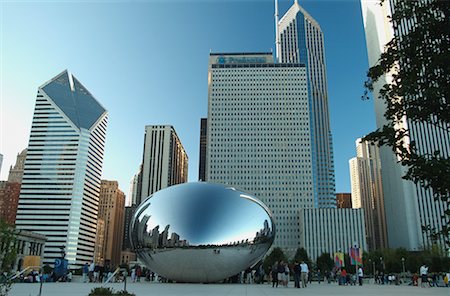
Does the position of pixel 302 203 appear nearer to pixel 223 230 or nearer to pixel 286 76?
pixel 286 76

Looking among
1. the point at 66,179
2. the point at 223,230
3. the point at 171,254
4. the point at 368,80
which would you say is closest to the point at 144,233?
the point at 171,254

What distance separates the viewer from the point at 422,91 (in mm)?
9297

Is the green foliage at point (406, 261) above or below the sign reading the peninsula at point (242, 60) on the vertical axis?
below

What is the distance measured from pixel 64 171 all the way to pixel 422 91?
17740 centimetres

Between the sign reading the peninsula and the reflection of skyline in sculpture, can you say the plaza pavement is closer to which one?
the reflection of skyline in sculpture

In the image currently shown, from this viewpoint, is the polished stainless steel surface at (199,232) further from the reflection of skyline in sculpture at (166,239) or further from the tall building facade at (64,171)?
the tall building facade at (64,171)

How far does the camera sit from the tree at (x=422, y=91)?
8.77 meters

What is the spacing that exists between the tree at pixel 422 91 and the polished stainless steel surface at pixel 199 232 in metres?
11.6

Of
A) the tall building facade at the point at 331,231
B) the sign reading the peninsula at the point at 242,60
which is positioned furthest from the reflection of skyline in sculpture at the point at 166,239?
the sign reading the peninsula at the point at 242,60

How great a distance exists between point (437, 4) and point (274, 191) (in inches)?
5913

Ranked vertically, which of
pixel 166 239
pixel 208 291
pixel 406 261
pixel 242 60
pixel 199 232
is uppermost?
pixel 242 60

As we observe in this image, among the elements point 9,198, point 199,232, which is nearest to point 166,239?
point 199,232

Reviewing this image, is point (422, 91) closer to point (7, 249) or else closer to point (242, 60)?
point (7, 249)

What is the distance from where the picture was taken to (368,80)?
11445mm
